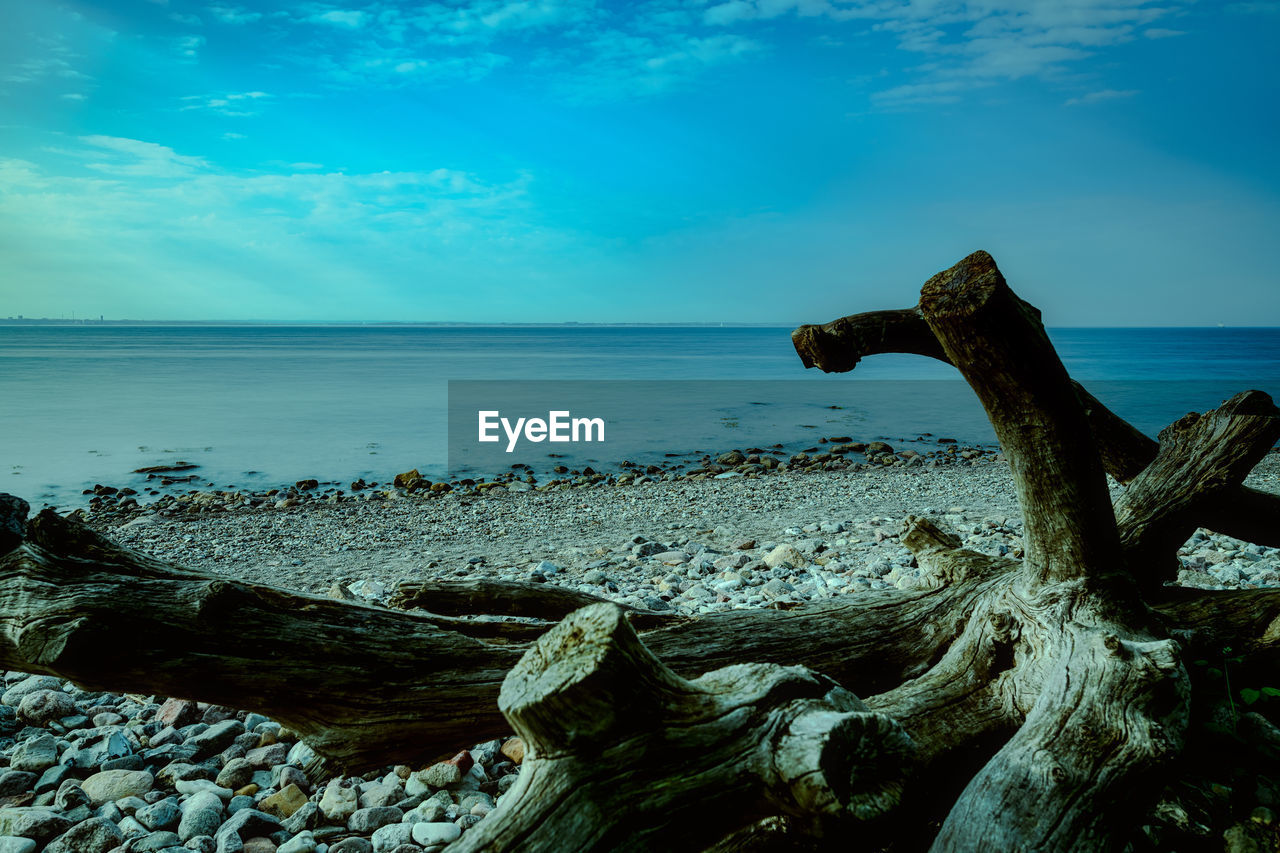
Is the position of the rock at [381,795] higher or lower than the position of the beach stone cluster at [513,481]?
higher

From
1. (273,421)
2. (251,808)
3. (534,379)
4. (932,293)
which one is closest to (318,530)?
(251,808)

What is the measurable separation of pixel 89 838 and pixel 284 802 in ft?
2.53

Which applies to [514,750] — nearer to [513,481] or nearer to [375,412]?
[513,481]

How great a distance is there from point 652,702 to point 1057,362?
232 cm

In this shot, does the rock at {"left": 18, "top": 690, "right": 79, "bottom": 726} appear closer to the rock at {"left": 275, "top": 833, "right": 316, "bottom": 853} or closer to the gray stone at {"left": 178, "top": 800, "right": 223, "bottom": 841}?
the gray stone at {"left": 178, "top": 800, "right": 223, "bottom": 841}

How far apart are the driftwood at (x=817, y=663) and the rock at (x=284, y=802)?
32.6 inches

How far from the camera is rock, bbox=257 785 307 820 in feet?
12.2

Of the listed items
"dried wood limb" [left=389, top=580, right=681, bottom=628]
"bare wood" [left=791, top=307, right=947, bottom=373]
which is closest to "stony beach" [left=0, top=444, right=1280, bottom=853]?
"dried wood limb" [left=389, top=580, right=681, bottom=628]

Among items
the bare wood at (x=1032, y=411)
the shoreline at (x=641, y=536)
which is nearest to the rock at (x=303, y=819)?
the shoreline at (x=641, y=536)

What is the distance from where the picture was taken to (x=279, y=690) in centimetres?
297

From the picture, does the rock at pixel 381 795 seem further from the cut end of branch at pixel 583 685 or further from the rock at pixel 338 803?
the cut end of branch at pixel 583 685

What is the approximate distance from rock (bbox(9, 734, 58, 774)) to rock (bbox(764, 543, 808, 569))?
20.1 ft

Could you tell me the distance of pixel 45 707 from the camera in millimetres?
4602

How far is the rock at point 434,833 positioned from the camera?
11.3 feet
